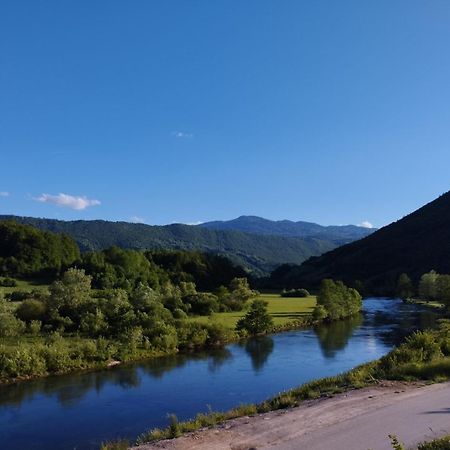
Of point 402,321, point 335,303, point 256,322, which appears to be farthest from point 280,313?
point 402,321

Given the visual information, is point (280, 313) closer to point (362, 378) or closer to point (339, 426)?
point (362, 378)

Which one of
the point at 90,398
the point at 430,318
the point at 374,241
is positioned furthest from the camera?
the point at 374,241

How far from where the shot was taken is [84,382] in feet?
104

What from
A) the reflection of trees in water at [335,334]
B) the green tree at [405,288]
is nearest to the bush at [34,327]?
the reflection of trees in water at [335,334]

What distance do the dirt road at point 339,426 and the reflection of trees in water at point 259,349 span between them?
58.7ft

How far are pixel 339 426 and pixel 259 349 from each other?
28572mm

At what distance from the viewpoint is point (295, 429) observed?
51.2 ft

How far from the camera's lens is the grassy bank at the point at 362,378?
1741cm

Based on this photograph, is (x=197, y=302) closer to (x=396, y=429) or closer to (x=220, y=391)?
(x=220, y=391)

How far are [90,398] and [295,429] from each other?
1590cm

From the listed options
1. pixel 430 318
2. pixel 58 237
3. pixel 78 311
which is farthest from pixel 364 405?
pixel 58 237

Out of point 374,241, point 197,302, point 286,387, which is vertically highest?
point 374,241

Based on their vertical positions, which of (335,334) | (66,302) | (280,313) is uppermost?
(66,302)

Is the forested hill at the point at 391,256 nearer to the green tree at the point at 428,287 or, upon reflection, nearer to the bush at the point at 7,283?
the green tree at the point at 428,287
